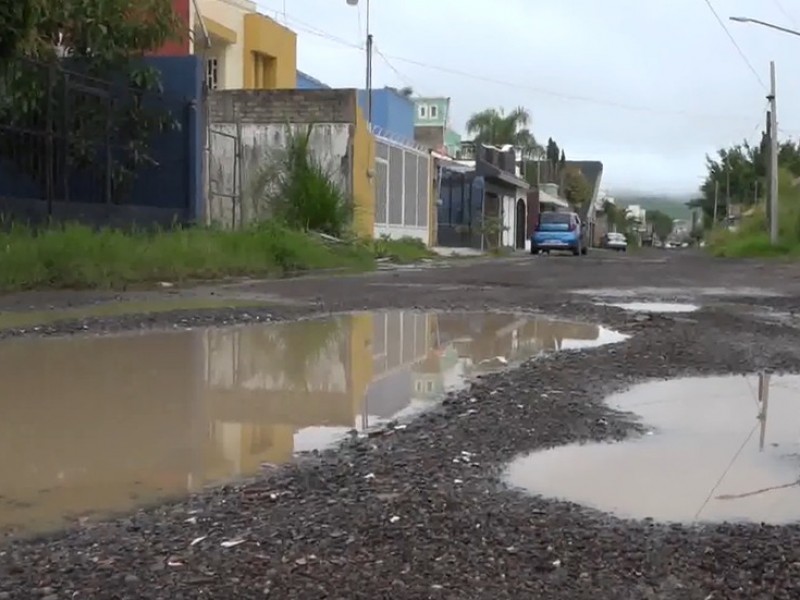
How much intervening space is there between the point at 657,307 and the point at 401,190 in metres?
20.1

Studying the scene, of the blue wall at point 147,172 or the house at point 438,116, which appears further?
the house at point 438,116

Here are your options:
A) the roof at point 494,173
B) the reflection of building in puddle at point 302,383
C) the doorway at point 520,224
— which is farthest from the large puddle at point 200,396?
the doorway at point 520,224

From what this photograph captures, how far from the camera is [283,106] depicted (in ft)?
81.3

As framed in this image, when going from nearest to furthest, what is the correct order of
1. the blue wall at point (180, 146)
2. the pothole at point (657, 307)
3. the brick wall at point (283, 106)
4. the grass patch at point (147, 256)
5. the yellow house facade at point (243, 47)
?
the pothole at point (657, 307)
the grass patch at point (147, 256)
the blue wall at point (180, 146)
the brick wall at point (283, 106)
the yellow house facade at point (243, 47)

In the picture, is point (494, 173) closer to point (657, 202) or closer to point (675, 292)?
point (675, 292)

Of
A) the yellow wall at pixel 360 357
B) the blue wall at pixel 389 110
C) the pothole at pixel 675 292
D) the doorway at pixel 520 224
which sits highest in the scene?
the blue wall at pixel 389 110

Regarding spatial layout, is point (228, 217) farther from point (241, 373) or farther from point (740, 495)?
point (740, 495)

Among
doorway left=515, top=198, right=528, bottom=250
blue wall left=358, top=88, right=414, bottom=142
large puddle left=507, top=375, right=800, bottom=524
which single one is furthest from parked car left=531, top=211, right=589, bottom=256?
large puddle left=507, top=375, right=800, bottom=524

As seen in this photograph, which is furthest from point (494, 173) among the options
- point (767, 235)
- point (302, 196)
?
point (302, 196)

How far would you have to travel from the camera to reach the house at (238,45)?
26281mm

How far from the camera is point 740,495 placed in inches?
163

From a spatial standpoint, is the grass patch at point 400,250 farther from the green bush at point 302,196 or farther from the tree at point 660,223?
the tree at point 660,223

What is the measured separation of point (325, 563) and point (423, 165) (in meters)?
31.4

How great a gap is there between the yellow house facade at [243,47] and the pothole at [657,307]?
54.8 feet
